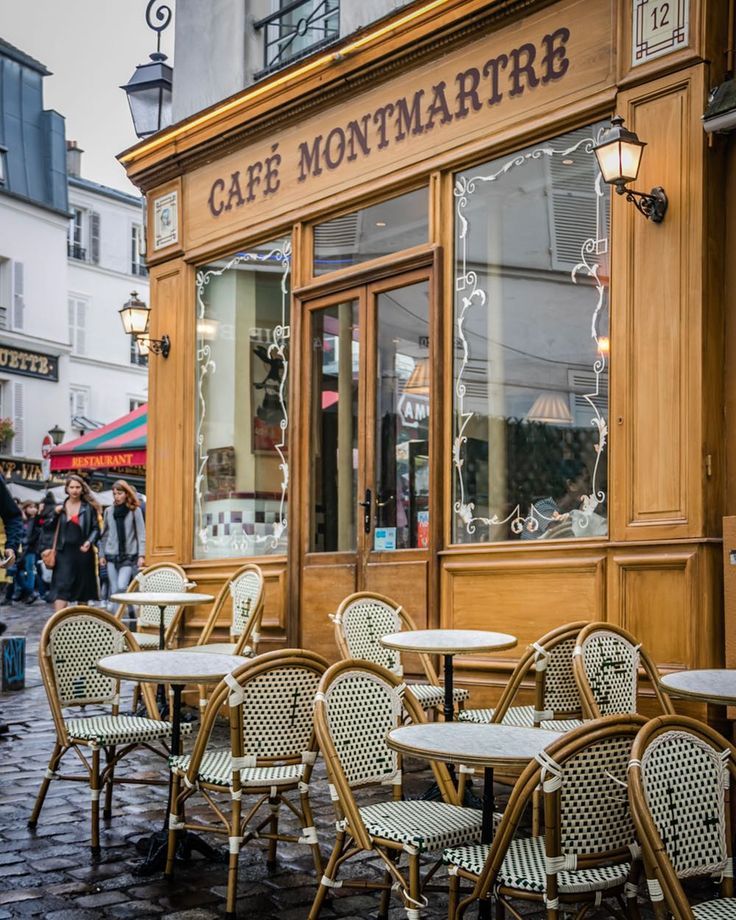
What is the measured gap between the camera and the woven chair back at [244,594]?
8.09 metres

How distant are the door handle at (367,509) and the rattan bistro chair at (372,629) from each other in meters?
1.21

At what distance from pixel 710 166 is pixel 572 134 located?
3.85 feet

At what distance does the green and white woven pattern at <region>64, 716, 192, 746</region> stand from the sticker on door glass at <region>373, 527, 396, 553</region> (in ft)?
8.61

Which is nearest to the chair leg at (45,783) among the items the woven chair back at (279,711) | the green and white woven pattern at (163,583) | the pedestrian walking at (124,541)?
the woven chair back at (279,711)

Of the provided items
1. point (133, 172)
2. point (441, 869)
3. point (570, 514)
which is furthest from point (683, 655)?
point (133, 172)

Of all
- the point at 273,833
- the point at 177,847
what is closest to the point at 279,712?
the point at 273,833

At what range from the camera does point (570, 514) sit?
662 centimetres

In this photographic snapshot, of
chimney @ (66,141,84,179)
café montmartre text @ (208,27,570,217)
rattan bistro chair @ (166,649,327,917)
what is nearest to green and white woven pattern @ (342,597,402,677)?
rattan bistro chair @ (166,649,327,917)

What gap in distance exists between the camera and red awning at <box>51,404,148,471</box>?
528 inches

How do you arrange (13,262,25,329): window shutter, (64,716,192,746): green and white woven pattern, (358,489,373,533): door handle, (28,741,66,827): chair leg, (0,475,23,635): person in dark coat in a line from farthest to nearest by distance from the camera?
(13,262,25,329): window shutter
(358,489,373,533): door handle
(0,475,23,635): person in dark coat
(28,741,66,827): chair leg
(64,716,192,746): green and white woven pattern

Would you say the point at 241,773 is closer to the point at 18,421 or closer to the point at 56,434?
the point at 56,434

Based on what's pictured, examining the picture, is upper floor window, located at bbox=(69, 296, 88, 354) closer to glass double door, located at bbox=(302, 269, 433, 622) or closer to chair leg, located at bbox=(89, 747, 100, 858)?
glass double door, located at bbox=(302, 269, 433, 622)

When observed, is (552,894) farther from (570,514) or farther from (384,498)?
(384,498)

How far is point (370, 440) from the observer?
26.3 ft
